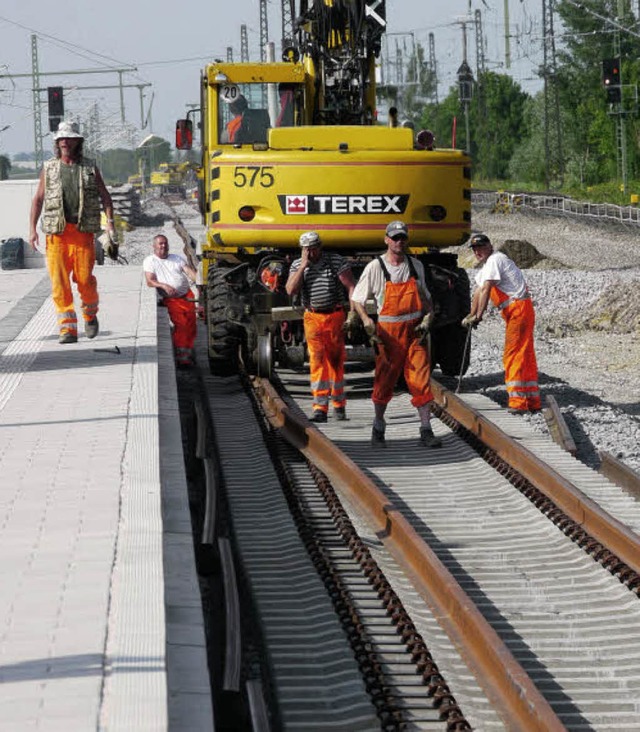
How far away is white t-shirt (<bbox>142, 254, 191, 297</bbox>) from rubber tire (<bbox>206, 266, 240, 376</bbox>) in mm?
1350

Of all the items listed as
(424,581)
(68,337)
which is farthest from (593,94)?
(424,581)

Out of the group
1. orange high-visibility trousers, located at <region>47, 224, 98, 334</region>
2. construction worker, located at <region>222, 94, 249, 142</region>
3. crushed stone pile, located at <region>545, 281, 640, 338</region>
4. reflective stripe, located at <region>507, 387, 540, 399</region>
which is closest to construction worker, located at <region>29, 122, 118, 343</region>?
orange high-visibility trousers, located at <region>47, 224, 98, 334</region>

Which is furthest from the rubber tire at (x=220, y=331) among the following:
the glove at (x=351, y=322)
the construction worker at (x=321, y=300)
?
the glove at (x=351, y=322)

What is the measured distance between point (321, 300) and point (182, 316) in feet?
14.2

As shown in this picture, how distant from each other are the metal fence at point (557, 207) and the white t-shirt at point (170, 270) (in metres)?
37.4

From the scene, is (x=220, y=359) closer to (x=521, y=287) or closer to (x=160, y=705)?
(x=521, y=287)

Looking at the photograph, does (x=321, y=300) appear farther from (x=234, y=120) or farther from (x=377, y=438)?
(x=234, y=120)

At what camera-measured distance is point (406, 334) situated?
1354 cm

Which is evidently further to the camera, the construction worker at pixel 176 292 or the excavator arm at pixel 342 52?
the construction worker at pixel 176 292

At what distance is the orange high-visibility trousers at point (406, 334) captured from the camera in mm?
13484

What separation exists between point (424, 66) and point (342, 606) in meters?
143

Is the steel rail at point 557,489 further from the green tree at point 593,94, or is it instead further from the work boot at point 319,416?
the green tree at point 593,94

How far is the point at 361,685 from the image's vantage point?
7.54 metres

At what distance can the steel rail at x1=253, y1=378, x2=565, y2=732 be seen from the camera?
22.2 feet
